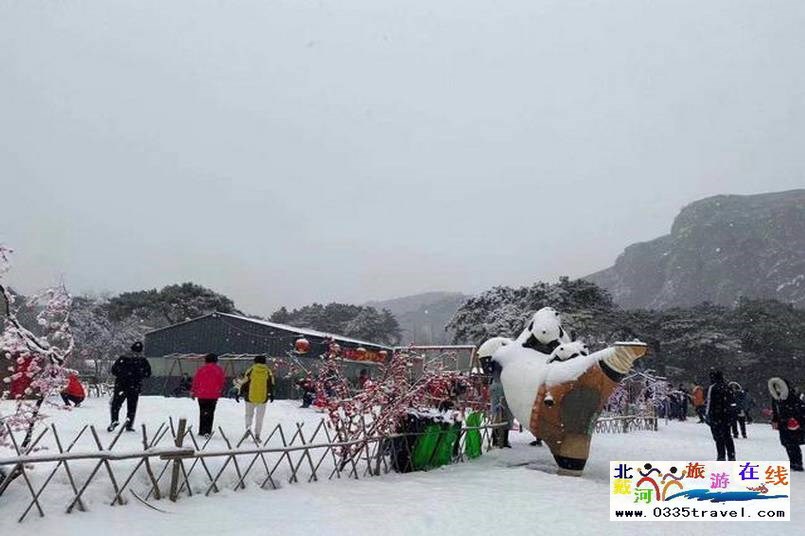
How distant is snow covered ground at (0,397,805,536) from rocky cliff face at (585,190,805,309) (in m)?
70.0

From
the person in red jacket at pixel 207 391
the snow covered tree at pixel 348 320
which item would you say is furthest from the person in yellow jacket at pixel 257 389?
the snow covered tree at pixel 348 320

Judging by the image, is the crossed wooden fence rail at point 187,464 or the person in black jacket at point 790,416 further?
the person in black jacket at point 790,416

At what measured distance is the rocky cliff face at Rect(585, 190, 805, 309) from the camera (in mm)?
88250

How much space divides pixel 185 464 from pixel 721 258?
10776cm

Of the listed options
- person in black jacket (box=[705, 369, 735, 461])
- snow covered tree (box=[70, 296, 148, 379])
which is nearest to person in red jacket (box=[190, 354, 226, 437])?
person in black jacket (box=[705, 369, 735, 461])

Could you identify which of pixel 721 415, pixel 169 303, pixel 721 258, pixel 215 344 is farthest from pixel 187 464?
pixel 721 258

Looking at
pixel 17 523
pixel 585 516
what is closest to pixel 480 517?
pixel 585 516

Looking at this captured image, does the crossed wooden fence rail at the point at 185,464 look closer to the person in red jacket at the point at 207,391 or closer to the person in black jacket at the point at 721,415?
the person in red jacket at the point at 207,391

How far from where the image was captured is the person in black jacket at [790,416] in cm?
1056

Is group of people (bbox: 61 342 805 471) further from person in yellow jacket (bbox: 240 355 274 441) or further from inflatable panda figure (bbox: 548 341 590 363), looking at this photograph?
inflatable panda figure (bbox: 548 341 590 363)

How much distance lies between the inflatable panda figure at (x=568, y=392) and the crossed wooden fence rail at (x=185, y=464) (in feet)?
6.78

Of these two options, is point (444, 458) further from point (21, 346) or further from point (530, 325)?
point (21, 346)

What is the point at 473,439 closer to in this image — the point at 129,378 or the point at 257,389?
the point at 257,389

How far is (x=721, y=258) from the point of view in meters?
101
